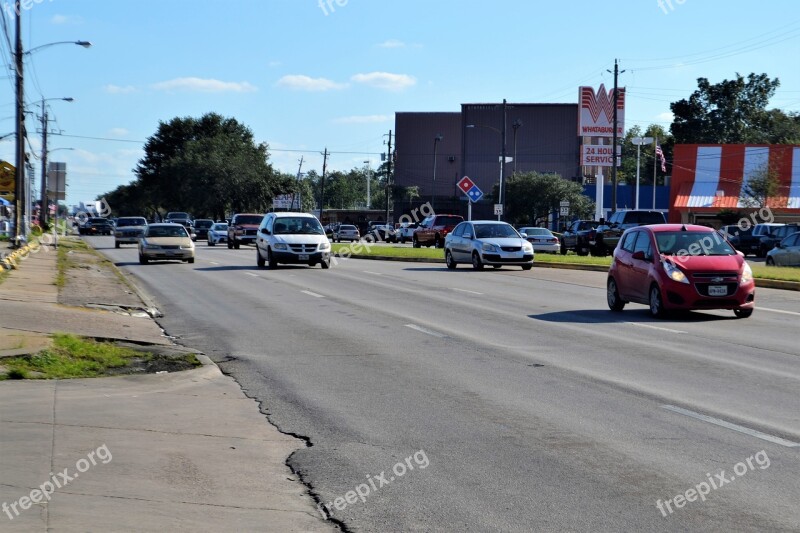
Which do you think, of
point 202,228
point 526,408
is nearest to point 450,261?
point 526,408

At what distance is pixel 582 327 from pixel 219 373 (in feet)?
22.8

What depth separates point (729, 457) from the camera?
778 centimetres

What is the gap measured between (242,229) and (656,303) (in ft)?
138

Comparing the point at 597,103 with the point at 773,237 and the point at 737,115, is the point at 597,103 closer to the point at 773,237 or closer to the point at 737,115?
the point at 773,237

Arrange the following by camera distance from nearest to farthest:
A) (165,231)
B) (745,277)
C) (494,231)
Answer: (745,277) → (494,231) → (165,231)

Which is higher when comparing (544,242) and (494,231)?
→ (494,231)

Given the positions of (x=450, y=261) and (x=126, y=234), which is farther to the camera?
(x=126, y=234)

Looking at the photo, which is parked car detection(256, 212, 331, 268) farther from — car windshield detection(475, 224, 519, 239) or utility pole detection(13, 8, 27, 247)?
utility pole detection(13, 8, 27, 247)

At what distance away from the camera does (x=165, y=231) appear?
40438mm

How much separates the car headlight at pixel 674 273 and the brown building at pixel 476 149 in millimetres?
89877

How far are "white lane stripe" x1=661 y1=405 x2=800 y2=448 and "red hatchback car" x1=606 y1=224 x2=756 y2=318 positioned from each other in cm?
860

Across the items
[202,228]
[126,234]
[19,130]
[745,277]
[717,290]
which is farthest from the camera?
[202,228]

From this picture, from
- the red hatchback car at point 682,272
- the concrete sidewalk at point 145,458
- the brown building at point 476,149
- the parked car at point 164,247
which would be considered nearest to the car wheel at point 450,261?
the parked car at point 164,247

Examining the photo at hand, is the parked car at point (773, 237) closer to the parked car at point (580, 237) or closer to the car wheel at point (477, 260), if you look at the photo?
the parked car at point (580, 237)
